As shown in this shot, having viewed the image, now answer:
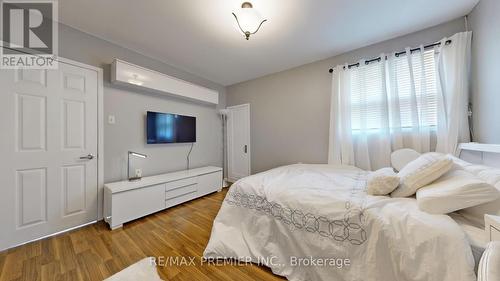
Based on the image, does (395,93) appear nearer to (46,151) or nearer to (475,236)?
(475,236)

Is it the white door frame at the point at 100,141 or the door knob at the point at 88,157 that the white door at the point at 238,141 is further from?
the door knob at the point at 88,157

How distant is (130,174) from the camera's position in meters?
2.65

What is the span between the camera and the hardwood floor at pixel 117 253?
141 cm

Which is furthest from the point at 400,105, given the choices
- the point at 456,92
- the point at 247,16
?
the point at 247,16

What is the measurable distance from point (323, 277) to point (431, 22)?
10.1 feet

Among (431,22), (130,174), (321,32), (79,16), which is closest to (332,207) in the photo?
(321,32)

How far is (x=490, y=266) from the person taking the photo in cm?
44

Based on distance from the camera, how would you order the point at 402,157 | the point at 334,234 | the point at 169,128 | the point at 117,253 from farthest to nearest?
the point at 169,128 → the point at 402,157 → the point at 117,253 → the point at 334,234

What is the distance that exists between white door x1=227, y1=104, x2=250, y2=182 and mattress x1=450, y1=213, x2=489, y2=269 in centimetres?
331

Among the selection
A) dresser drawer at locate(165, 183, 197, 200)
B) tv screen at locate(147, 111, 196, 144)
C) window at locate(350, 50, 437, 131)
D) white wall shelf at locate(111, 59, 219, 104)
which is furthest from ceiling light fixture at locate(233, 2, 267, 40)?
dresser drawer at locate(165, 183, 197, 200)

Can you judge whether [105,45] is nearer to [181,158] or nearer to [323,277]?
[181,158]

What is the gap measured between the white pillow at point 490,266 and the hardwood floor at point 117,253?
1289 mm

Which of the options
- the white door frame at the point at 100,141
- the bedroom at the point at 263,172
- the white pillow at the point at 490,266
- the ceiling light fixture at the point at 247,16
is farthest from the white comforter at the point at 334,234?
the white door frame at the point at 100,141

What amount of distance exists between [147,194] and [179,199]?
55 centimetres
